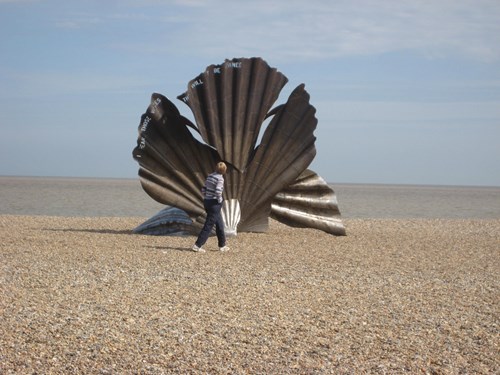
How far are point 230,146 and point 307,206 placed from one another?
1.97 metres

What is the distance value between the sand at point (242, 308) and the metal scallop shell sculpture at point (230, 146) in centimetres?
94

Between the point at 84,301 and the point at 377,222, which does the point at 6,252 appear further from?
the point at 377,222

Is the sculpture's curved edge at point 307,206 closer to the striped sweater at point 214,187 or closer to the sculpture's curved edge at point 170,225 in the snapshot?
the sculpture's curved edge at point 170,225

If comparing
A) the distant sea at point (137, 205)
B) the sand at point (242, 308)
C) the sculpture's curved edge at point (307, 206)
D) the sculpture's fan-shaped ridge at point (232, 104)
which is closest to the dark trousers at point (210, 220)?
the sand at point (242, 308)

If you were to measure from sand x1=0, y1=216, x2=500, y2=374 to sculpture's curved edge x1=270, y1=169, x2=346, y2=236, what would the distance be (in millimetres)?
1478

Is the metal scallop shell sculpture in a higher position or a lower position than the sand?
higher

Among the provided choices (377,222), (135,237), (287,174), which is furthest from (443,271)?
(377,222)

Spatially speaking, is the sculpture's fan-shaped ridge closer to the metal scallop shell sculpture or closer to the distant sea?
the metal scallop shell sculpture

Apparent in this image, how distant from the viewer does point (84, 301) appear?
8633mm

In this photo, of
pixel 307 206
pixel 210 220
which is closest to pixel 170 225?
pixel 307 206

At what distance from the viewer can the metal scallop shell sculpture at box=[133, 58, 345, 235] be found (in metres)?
15.2

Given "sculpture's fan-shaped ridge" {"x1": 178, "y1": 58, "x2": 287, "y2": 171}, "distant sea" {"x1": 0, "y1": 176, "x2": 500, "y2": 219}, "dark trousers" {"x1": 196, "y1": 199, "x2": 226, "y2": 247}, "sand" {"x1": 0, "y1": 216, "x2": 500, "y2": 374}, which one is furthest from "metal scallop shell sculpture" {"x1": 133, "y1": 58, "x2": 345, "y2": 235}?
"distant sea" {"x1": 0, "y1": 176, "x2": 500, "y2": 219}

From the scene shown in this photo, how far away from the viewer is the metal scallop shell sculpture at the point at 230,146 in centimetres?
1520

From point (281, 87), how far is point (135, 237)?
3789mm
